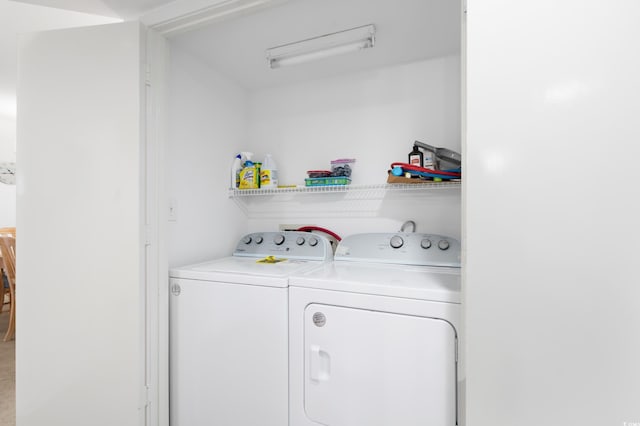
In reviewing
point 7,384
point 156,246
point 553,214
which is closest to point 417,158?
point 553,214

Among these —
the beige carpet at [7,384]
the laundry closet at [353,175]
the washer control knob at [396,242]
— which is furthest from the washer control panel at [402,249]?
the beige carpet at [7,384]

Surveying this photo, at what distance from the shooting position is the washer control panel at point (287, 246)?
6.29 feet

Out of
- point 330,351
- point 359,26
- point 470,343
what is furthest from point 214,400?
point 359,26

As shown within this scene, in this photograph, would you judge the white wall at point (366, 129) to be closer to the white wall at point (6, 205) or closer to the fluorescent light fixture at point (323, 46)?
the fluorescent light fixture at point (323, 46)

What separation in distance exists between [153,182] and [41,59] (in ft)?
2.88

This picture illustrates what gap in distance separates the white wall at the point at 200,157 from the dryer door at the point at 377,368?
996 mm

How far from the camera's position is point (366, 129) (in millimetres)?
2076

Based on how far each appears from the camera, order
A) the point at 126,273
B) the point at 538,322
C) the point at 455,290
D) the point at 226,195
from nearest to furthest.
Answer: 1. the point at 538,322
2. the point at 455,290
3. the point at 126,273
4. the point at 226,195

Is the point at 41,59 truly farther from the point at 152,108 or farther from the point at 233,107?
the point at 233,107

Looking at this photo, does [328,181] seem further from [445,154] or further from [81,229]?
[81,229]

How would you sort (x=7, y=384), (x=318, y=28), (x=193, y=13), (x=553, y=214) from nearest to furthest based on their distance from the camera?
(x=553, y=214) < (x=193, y=13) < (x=318, y=28) < (x=7, y=384)

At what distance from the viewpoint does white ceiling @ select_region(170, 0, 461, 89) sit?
1.48m

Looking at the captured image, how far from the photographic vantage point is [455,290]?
3.66 ft

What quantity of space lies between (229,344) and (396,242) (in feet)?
3.48
